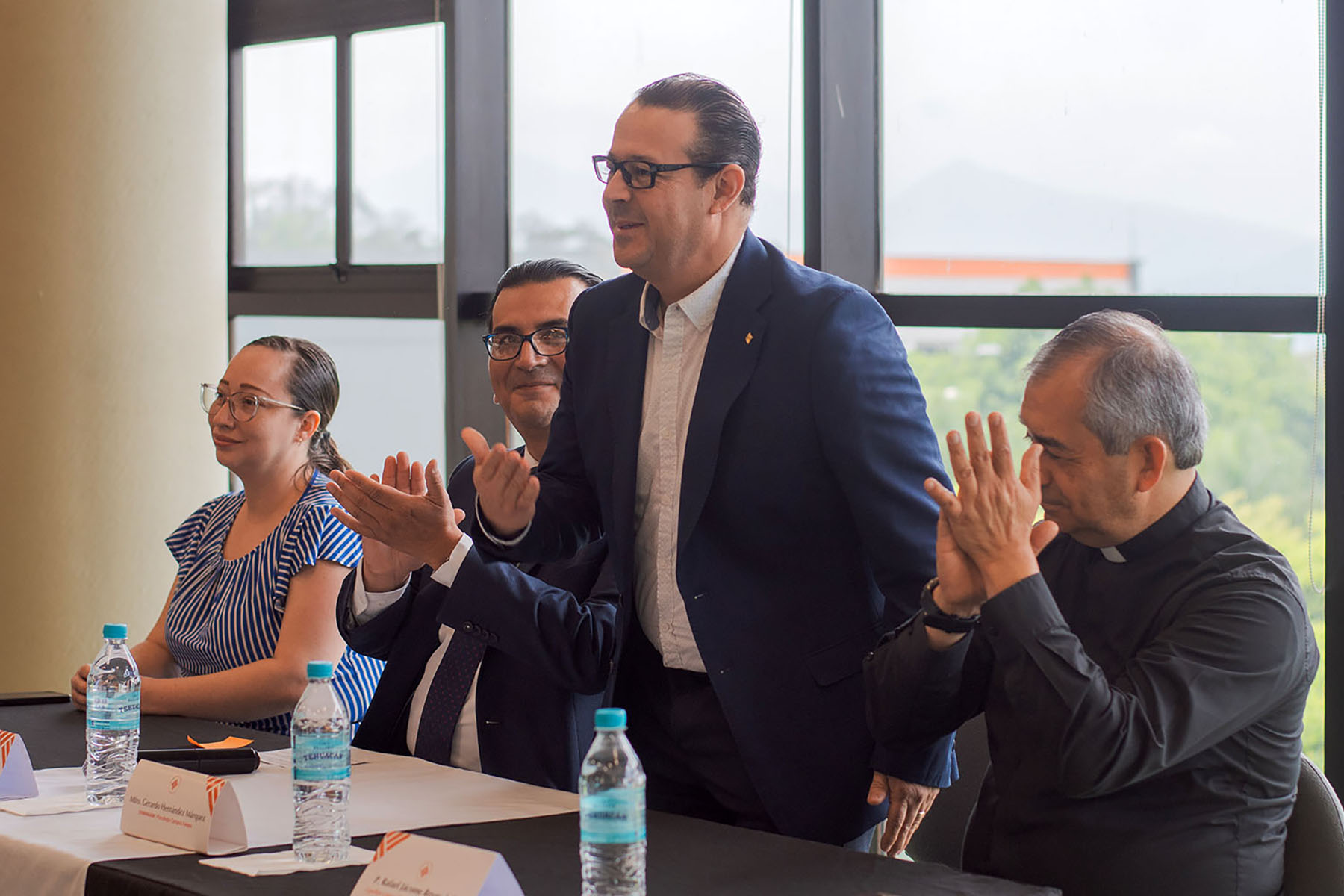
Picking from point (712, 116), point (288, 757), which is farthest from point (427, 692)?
point (712, 116)

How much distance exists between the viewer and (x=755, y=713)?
6.14 ft

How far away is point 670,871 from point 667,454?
0.71 metres

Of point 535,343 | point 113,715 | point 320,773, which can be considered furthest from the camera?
point 535,343

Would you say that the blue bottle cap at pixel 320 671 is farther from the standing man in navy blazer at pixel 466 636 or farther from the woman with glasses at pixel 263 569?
the woman with glasses at pixel 263 569

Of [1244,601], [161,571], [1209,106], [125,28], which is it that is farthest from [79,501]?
[1244,601]

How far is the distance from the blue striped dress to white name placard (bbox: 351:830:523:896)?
130 centimetres

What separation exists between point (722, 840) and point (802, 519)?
51 centimetres

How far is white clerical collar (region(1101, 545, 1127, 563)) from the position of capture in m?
1.69

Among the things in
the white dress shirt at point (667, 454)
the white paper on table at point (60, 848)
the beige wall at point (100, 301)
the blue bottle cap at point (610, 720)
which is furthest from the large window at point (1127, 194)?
the beige wall at point (100, 301)

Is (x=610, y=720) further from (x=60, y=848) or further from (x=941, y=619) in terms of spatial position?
(x=60, y=848)

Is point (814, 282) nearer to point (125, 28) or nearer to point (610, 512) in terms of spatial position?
point (610, 512)

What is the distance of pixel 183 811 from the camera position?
158 centimetres

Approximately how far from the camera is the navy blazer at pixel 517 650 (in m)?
2.04

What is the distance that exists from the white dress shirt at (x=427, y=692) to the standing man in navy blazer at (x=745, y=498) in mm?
320
